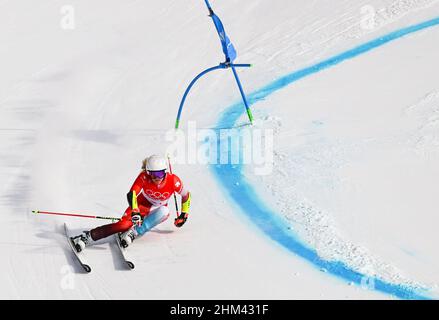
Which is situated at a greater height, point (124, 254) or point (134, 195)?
point (134, 195)

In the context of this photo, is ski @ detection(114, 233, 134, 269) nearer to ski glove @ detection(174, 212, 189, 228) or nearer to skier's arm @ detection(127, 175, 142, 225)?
skier's arm @ detection(127, 175, 142, 225)

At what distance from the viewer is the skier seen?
8.06 m

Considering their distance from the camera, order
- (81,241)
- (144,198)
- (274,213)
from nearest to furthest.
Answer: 1. (81,241)
2. (144,198)
3. (274,213)

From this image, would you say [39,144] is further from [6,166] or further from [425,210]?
[425,210]

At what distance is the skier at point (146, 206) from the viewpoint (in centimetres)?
806

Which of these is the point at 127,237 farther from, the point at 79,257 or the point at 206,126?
the point at 206,126

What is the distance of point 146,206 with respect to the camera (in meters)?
8.38

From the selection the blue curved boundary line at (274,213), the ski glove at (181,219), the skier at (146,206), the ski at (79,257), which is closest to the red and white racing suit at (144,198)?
the skier at (146,206)

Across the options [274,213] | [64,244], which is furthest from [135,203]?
[274,213]

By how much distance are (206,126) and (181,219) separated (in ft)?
8.19

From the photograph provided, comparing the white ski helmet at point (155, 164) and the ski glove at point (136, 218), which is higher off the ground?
the white ski helmet at point (155, 164)

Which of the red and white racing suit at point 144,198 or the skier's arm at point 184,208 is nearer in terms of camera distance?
the red and white racing suit at point 144,198

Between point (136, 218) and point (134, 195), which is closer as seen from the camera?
point (136, 218)

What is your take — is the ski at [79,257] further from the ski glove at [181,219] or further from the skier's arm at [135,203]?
the ski glove at [181,219]
